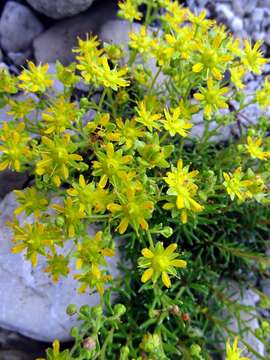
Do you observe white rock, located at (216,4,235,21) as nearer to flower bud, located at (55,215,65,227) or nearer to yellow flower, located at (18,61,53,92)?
yellow flower, located at (18,61,53,92)

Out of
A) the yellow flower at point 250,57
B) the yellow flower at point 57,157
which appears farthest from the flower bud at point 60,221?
the yellow flower at point 250,57

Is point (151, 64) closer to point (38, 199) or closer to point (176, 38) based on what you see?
point (176, 38)

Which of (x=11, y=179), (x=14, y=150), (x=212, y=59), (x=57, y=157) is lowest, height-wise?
(x=11, y=179)

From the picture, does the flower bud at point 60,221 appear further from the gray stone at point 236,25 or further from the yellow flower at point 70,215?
the gray stone at point 236,25

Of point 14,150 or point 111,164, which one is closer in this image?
point 111,164

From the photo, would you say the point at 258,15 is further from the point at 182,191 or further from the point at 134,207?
the point at 134,207

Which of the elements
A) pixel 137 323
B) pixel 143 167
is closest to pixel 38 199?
pixel 143 167

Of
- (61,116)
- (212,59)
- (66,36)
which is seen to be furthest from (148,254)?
(66,36)
